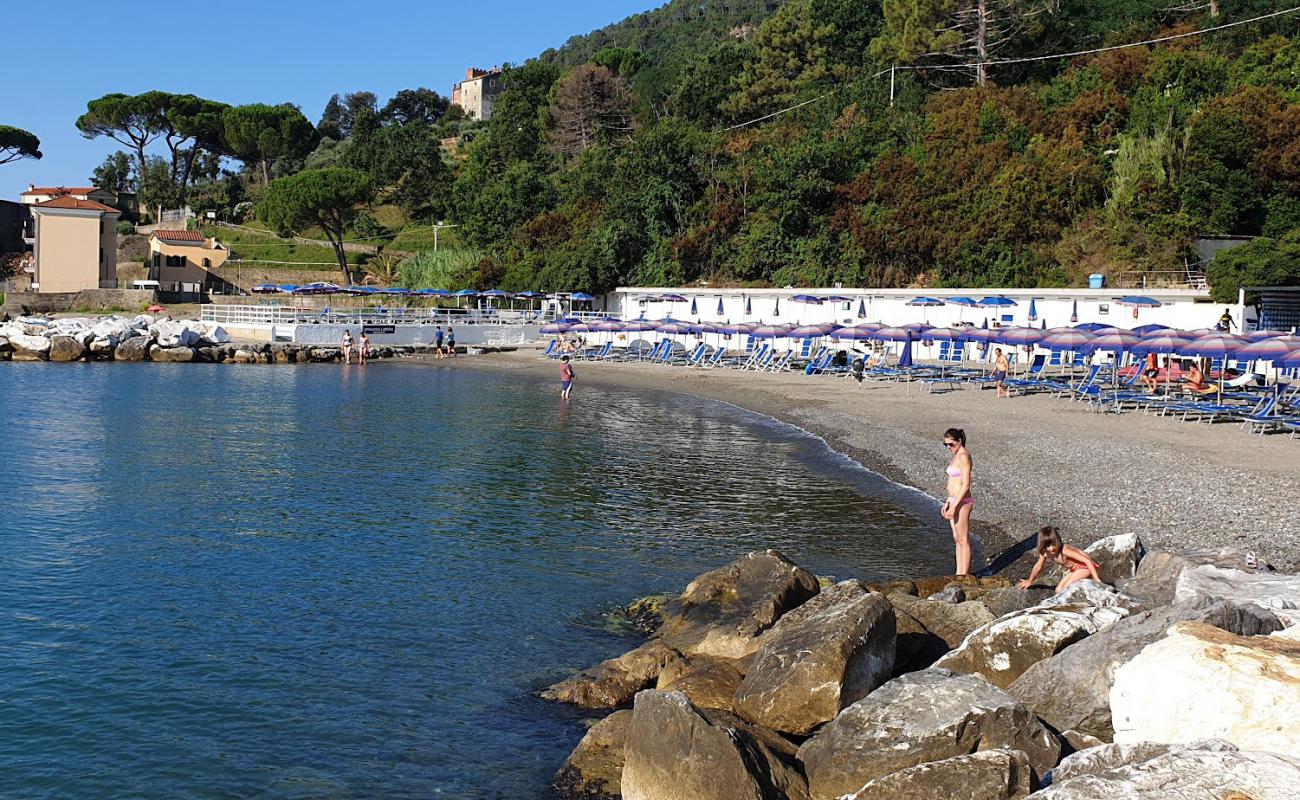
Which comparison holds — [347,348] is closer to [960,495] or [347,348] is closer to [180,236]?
[180,236]

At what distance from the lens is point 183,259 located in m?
76.1

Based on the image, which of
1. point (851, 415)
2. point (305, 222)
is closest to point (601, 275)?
point (305, 222)

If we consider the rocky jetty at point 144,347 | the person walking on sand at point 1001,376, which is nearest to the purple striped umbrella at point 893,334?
the person walking on sand at point 1001,376

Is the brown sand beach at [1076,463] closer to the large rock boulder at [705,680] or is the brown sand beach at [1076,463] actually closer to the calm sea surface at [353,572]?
the calm sea surface at [353,572]

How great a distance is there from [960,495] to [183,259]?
247 feet

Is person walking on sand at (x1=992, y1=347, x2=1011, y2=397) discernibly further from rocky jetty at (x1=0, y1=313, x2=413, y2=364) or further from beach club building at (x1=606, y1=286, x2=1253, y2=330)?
rocky jetty at (x1=0, y1=313, x2=413, y2=364)

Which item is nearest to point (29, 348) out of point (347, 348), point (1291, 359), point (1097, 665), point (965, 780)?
point (347, 348)

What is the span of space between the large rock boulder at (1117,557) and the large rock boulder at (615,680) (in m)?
4.79

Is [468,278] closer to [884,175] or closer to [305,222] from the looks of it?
[305,222]

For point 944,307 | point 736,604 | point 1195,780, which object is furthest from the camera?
point 944,307

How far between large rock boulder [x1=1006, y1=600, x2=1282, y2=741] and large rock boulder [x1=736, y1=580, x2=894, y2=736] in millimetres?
1008

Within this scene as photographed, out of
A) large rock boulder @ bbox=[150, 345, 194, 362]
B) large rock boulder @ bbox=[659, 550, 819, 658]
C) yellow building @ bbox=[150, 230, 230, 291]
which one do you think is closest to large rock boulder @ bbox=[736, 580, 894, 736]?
large rock boulder @ bbox=[659, 550, 819, 658]

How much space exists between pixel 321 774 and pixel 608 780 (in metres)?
2.26

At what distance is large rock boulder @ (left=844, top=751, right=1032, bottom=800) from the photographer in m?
5.72
